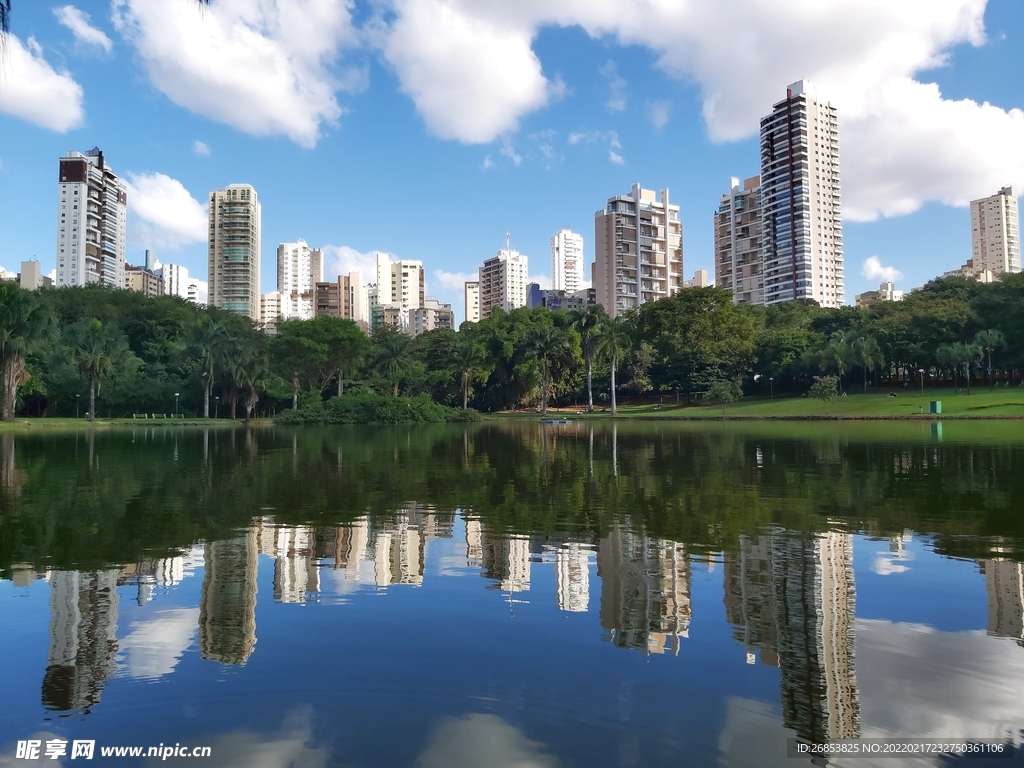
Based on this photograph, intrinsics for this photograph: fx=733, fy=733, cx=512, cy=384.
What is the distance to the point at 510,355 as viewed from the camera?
80.4m

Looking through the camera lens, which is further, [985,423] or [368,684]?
[985,423]

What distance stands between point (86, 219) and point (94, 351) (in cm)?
9755

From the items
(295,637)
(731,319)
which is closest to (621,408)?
(731,319)

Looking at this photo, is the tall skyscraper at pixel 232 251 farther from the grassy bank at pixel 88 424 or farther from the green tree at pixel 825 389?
the green tree at pixel 825 389

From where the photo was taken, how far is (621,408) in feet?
261

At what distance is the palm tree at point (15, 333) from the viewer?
52.1 metres

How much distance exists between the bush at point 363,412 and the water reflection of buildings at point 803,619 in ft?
185

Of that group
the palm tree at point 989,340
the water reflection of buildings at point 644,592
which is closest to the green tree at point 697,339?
the palm tree at point 989,340

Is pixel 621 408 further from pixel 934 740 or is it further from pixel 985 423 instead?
pixel 934 740

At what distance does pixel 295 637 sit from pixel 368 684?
4.13ft

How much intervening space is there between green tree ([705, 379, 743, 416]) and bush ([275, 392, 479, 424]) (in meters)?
25.8

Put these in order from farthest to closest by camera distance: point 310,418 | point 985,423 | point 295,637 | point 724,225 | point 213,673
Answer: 1. point 724,225
2. point 310,418
3. point 985,423
4. point 295,637
5. point 213,673

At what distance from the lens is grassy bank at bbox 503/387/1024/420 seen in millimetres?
51469

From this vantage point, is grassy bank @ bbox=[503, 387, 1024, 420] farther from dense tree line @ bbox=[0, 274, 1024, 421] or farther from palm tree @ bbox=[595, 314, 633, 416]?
palm tree @ bbox=[595, 314, 633, 416]
